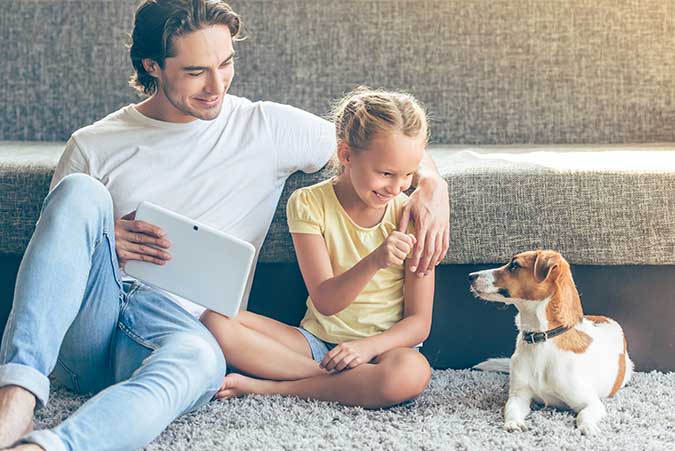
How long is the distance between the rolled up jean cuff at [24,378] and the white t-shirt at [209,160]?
0.33 meters

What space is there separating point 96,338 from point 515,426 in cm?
67

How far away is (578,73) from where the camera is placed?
7.23 ft

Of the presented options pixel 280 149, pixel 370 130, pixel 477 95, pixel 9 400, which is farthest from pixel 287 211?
pixel 477 95

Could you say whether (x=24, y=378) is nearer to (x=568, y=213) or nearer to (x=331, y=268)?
(x=331, y=268)

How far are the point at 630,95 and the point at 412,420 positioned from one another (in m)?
1.13

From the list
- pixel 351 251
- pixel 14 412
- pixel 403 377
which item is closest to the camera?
pixel 14 412

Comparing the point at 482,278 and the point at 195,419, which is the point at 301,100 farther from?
the point at 195,419

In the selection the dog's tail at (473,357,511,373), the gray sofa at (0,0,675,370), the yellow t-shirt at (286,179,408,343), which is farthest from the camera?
the gray sofa at (0,0,675,370)

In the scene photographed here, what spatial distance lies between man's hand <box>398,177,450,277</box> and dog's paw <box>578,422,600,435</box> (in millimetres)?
352

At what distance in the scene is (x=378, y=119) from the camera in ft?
4.85

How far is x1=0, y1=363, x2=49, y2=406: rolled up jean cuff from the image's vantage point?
1216mm

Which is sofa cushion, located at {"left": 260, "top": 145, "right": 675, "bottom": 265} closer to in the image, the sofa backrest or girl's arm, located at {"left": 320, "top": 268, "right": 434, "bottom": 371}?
girl's arm, located at {"left": 320, "top": 268, "right": 434, "bottom": 371}

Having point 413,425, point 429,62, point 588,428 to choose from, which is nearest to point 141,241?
point 413,425

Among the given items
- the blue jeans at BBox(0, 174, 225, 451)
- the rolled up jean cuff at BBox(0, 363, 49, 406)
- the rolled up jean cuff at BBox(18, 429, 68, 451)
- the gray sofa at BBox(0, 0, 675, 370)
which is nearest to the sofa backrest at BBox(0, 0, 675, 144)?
the gray sofa at BBox(0, 0, 675, 370)
